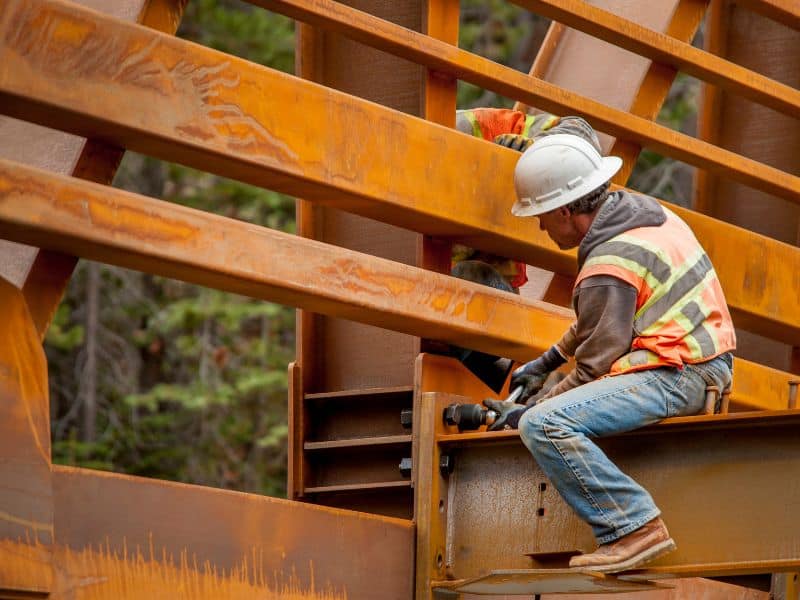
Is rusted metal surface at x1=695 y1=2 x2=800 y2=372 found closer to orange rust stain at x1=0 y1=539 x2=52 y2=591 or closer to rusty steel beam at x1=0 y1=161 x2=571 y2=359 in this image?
rusty steel beam at x1=0 y1=161 x2=571 y2=359

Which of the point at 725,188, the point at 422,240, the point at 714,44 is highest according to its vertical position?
the point at 714,44

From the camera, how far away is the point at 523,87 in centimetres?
743

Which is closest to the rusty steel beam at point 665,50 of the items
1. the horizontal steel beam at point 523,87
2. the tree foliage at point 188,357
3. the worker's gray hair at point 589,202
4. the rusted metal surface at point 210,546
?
the horizontal steel beam at point 523,87

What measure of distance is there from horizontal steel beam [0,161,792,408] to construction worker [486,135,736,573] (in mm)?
784

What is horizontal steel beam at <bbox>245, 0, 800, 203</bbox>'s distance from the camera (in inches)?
261

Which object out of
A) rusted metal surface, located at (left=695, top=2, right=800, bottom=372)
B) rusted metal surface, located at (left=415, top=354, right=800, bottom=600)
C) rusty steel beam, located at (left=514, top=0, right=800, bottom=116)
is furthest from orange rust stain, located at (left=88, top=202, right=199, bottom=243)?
rusted metal surface, located at (left=695, top=2, right=800, bottom=372)

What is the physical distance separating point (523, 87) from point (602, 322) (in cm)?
176

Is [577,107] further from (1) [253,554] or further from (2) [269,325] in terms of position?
(2) [269,325]

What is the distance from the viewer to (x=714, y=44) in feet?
34.0

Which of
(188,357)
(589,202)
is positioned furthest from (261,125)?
(188,357)

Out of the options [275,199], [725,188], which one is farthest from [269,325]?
[725,188]

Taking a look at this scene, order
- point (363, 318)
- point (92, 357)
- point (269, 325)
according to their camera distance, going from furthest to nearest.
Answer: point (269, 325) < point (92, 357) < point (363, 318)

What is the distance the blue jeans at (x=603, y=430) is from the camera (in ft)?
19.5

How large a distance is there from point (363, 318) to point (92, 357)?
1147 centimetres
